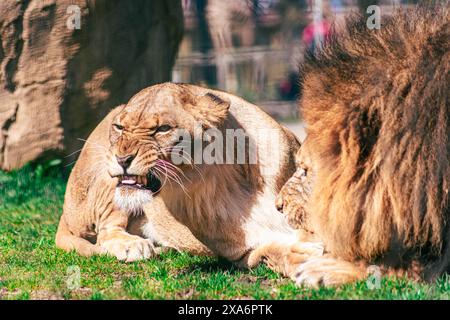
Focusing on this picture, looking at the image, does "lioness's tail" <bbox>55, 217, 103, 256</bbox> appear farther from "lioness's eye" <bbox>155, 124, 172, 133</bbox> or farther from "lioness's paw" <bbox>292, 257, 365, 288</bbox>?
"lioness's paw" <bbox>292, 257, 365, 288</bbox>

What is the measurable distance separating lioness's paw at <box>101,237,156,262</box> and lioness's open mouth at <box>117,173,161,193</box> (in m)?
0.69

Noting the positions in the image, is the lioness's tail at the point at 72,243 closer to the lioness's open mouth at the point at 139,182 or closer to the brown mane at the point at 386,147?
the lioness's open mouth at the point at 139,182

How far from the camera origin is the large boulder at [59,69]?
7645 mm

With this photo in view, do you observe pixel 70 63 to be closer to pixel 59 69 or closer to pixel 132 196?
pixel 59 69

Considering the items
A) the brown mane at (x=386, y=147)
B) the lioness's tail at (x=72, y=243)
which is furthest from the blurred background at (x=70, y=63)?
the brown mane at (x=386, y=147)

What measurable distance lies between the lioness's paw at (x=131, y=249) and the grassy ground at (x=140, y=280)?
2.5 inches

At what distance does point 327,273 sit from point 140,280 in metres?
0.98

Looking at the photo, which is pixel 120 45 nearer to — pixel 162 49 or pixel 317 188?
pixel 162 49

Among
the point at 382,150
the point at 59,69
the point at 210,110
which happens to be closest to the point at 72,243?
the point at 210,110

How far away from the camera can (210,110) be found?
466 centimetres

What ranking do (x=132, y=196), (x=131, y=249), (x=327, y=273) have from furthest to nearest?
(x=131, y=249), (x=132, y=196), (x=327, y=273)

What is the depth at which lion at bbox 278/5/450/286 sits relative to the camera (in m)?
3.73

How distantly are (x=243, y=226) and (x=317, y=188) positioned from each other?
880mm

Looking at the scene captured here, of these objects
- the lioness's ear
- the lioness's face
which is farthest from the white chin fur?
the lioness's ear
